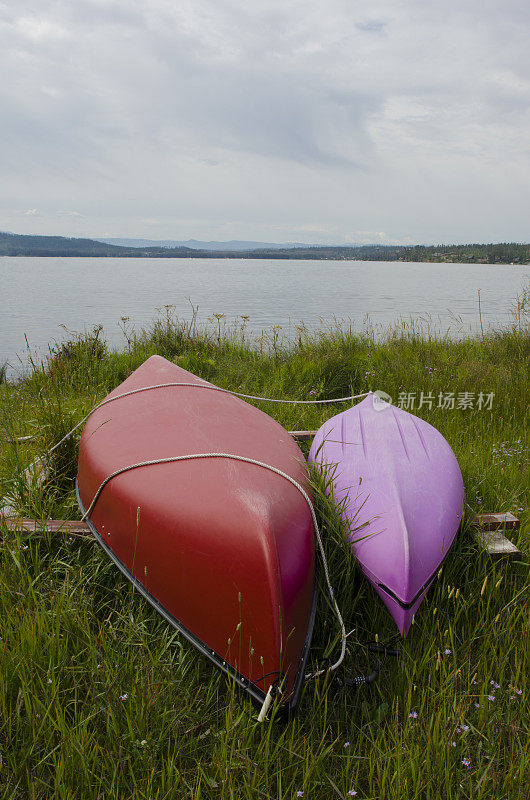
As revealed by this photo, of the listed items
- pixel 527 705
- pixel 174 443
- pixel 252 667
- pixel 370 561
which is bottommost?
pixel 527 705

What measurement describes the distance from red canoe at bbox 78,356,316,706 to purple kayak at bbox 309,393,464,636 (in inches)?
10.0

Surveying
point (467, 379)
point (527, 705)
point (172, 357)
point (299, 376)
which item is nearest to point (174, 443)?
point (527, 705)

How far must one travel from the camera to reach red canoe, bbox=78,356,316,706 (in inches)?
64.6

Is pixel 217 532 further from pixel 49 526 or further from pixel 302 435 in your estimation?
pixel 302 435

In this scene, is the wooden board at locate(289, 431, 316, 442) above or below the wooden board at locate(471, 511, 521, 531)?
above

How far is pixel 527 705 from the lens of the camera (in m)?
1.75

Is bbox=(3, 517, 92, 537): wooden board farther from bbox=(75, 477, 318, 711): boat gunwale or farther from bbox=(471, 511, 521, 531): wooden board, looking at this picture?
bbox=(471, 511, 521, 531): wooden board

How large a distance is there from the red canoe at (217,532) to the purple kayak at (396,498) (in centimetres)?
25

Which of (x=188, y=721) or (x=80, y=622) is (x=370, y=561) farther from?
(x=80, y=622)

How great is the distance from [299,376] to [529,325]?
4539 millimetres

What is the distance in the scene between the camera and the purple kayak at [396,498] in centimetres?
193

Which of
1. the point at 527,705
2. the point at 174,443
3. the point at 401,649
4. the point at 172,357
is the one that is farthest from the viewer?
the point at 172,357

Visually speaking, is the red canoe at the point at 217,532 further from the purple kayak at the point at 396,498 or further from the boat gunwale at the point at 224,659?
the purple kayak at the point at 396,498

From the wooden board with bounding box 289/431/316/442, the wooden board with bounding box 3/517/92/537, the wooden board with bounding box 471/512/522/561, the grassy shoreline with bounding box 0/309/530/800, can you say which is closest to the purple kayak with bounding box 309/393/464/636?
the grassy shoreline with bounding box 0/309/530/800
